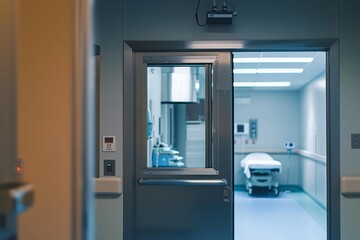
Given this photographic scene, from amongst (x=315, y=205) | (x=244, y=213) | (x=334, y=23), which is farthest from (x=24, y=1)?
(x=315, y=205)

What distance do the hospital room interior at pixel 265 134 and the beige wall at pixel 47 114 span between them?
1.49 meters

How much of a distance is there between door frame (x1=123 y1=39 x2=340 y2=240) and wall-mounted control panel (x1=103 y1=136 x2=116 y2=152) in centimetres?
9

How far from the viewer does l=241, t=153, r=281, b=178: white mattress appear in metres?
6.94

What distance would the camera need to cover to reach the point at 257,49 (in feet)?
9.09

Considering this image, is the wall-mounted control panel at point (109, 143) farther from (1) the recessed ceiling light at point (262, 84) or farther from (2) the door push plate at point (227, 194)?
(1) the recessed ceiling light at point (262, 84)

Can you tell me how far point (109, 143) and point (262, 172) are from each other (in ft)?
16.2

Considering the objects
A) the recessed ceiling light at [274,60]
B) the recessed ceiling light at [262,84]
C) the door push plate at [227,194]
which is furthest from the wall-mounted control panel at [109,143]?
the recessed ceiling light at [262,84]

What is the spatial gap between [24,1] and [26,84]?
40 cm

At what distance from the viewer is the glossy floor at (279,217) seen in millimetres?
4555

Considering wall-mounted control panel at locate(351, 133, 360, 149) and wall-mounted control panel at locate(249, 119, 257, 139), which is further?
wall-mounted control panel at locate(249, 119, 257, 139)

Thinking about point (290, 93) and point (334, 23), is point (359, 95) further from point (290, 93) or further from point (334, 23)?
point (290, 93)

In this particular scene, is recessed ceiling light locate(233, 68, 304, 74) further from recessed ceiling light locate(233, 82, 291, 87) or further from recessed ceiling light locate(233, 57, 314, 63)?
recessed ceiling light locate(233, 82, 291, 87)

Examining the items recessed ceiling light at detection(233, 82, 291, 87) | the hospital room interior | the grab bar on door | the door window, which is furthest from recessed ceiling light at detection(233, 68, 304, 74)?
the grab bar on door

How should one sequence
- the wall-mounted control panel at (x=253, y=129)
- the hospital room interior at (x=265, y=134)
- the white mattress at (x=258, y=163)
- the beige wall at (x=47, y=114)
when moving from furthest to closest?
the wall-mounted control panel at (x=253, y=129) < the white mattress at (x=258, y=163) < the hospital room interior at (x=265, y=134) < the beige wall at (x=47, y=114)
